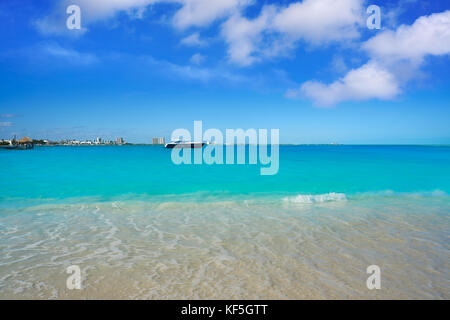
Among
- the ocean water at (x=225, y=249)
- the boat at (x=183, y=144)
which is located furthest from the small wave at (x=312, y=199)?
the boat at (x=183, y=144)

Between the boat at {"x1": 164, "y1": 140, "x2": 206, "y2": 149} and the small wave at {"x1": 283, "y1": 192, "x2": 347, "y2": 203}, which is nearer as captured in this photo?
the small wave at {"x1": 283, "y1": 192, "x2": 347, "y2": 203}

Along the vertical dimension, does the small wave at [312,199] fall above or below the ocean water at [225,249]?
below

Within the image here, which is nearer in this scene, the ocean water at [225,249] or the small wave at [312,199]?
the ocean water at [225,249]

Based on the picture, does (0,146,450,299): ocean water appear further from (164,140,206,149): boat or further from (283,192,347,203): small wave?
(164,140,206,149): boat

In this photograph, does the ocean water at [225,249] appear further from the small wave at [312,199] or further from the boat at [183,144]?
the boat at [183,144]

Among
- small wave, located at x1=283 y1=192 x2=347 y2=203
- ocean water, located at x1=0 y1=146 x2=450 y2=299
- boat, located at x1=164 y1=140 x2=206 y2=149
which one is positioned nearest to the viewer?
ocean water, located at x1=0 y1=146 x2=450 y2=299

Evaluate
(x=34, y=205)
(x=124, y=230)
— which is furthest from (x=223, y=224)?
(x=34, y=205)

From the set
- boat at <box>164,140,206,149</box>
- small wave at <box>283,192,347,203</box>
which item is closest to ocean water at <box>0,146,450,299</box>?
small wave at <box>283,192,347,203</box>

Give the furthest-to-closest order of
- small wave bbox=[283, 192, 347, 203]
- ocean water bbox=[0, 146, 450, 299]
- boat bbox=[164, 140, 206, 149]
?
boat bbox=[164, 140, 206, 149] < small wave bbox=[283, 192, 347, 203] < ocean water bbox=[0, 146, 450, 299]

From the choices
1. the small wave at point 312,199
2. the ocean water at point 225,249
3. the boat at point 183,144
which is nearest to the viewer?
the ocean water at point 225,249

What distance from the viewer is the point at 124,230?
23.6ft

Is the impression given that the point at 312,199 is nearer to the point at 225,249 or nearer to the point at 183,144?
the point at 225,249

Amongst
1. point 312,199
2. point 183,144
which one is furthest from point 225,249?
point 183,144
